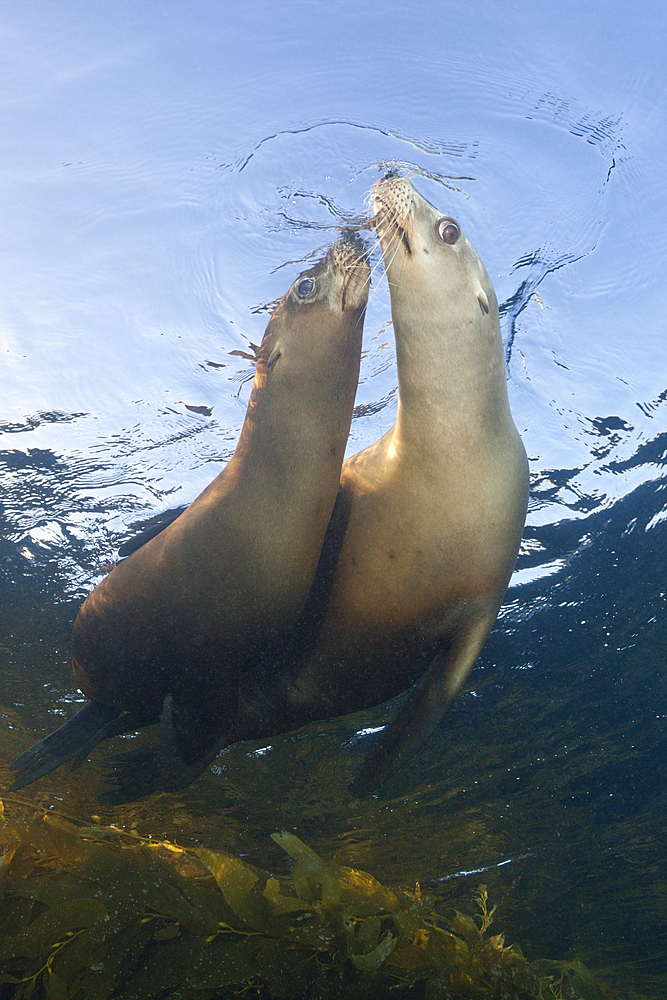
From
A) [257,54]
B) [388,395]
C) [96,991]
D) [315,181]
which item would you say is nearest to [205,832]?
[96,991]

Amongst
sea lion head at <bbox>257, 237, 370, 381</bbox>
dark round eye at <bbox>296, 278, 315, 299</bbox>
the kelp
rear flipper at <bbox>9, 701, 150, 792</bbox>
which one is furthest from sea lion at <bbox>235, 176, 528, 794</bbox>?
rear flipper at <bbox>9, 701, 150, 792</bbox>

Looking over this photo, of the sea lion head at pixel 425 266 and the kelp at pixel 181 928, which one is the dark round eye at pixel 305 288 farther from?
the kelp at pixel 181 928

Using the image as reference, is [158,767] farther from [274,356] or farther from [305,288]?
[305,288]

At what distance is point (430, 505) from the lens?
2.96 metres

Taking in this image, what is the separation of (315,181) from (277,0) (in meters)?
0.87

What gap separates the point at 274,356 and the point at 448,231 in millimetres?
1067

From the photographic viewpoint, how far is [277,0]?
3.18 meters

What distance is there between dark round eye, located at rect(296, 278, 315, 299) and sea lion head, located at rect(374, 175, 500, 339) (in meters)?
0.39

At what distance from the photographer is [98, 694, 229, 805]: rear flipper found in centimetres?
308

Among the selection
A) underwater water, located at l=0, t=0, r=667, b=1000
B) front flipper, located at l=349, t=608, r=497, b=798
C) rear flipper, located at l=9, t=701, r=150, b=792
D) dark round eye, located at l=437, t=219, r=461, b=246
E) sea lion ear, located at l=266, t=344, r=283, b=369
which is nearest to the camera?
front flipper, located at l=349, t=608, r=497, b=798

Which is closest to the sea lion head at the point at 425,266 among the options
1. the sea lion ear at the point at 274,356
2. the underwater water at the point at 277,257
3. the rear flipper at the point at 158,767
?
the underwater water at the point at 277,257

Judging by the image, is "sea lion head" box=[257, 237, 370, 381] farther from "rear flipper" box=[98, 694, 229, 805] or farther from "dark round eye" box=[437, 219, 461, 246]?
"rear flipper" box=[98, 694, 229, 805]

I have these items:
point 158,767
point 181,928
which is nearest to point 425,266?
point 158,767

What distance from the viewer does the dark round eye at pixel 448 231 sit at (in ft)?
9.80
